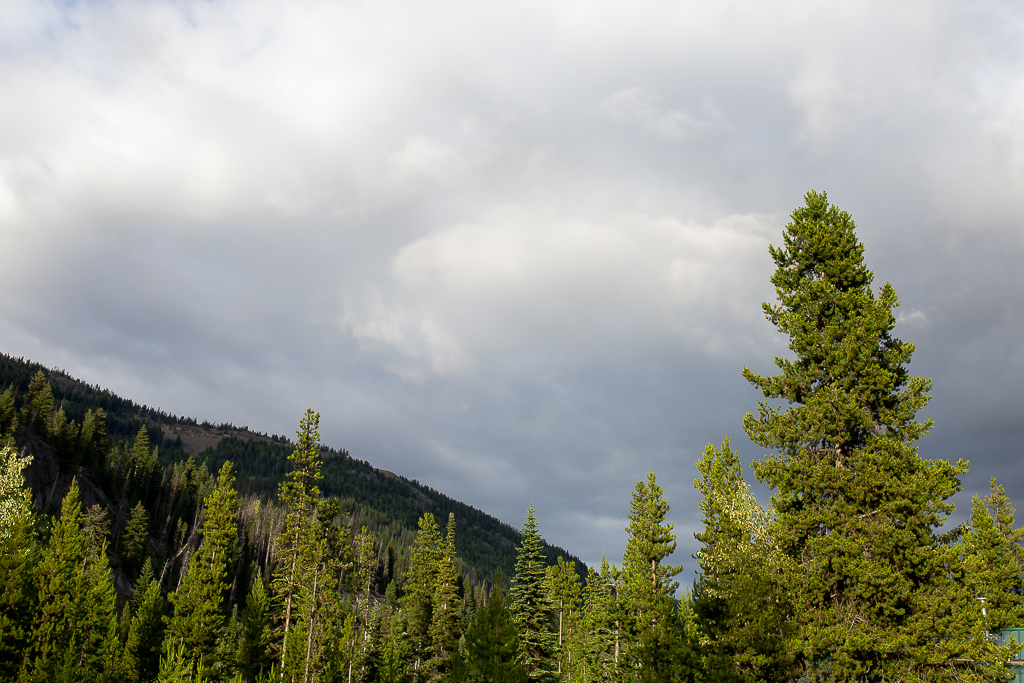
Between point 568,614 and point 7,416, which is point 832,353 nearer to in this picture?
point 568,614

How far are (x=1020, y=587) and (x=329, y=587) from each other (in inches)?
2072

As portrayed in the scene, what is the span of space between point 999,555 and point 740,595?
3285 cm

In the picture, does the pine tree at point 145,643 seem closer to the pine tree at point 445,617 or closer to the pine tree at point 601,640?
the pine tree at point 445,617

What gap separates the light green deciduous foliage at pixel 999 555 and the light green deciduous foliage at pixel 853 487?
29.2 m

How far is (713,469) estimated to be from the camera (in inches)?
1313

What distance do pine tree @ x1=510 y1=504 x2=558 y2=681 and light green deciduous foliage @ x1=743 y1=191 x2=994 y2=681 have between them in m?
31.8

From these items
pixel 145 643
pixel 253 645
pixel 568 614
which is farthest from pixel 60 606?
pixel 568 614

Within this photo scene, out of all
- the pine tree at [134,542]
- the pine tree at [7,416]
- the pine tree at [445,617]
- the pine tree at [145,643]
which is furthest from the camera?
the pine tree at [134,542]

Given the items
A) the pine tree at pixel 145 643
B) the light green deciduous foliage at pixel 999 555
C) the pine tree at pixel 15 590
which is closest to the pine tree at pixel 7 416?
the pine tree at pixel 145 643

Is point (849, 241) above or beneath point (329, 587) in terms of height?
above

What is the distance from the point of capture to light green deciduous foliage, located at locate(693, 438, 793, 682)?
24422 millimetres

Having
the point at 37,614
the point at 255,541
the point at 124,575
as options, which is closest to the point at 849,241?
the point at 37,614

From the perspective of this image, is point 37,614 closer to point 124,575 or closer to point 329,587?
point 329,587

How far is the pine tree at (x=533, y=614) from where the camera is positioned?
48531 millimetres
